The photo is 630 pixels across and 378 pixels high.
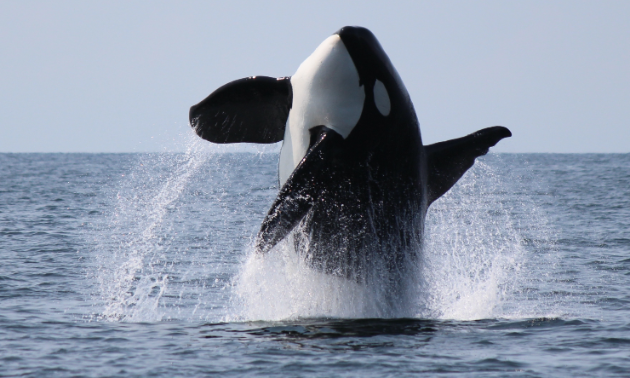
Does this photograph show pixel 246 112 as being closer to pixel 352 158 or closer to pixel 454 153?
pixel 352 158

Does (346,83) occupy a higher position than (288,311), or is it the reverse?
(346,83)

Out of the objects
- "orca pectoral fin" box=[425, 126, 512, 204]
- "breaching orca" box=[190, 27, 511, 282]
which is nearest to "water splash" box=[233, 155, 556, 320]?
"breaching orca" box=[190, 27, 511, 282]

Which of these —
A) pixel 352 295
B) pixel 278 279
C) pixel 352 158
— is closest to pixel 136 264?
pixel 278 279

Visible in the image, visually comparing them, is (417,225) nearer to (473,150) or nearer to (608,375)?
(473,150)

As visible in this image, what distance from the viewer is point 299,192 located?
37.1 ft

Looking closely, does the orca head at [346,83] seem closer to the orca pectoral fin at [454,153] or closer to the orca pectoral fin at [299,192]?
the orca pectoral fin at [299,192]

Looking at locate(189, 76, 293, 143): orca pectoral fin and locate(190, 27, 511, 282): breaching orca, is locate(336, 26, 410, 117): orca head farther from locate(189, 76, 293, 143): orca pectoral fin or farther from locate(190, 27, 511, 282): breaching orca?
locate(189, 76, 293, 143): orca pectoral fin

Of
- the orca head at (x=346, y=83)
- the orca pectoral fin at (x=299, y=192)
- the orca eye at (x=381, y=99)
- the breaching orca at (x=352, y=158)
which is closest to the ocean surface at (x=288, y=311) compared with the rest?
the orca pectoral fin at (x=299, y=192)

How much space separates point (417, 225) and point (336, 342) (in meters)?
2.48

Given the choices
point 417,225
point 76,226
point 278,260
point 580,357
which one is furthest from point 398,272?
point 76,226

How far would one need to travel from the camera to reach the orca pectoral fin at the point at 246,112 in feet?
42.3

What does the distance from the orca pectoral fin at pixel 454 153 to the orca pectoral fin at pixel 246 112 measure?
2387 millimetres

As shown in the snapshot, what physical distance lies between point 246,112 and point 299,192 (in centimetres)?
250

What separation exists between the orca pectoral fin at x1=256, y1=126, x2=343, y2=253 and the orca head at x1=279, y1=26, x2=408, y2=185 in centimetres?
→ 35
